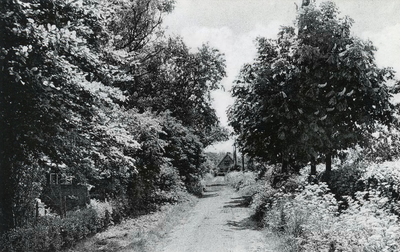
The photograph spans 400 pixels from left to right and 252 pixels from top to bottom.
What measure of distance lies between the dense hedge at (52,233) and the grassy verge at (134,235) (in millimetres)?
390

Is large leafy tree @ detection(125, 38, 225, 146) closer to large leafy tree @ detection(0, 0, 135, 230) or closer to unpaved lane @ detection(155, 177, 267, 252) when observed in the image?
unpaved lane @ detection(155, 177, 267, 252)

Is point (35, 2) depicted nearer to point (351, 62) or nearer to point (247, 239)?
point (247, 239)

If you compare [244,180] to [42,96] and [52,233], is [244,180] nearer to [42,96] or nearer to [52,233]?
[52,233]

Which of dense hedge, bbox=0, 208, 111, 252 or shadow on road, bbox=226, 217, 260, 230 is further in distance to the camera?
shadow on road, bbox=226, 217, 260, 230

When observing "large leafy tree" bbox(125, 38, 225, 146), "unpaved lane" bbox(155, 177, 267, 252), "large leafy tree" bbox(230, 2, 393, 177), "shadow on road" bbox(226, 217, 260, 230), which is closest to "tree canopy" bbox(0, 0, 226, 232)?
"unpaved lane" bbox(155, 177, 267, 252)

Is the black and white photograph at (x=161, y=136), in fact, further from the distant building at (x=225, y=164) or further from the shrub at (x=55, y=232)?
the distant building at (x=225, y=164)

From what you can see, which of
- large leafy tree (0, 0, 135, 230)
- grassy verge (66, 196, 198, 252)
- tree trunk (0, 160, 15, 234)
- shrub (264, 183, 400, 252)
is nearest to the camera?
shrub (264, 183, 400, 252)

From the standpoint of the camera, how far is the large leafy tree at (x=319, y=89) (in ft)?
53.0

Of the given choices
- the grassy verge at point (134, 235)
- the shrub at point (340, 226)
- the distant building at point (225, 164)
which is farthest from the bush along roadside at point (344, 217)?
the distant building at point (225, 164)

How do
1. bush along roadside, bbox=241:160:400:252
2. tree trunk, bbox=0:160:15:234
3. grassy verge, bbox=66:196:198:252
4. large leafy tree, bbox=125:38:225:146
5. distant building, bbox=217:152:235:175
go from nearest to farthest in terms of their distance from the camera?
1. bush along roadside, bbox=241:160:400:252
2. tree trunk, bbox=0:160:15:234
3. grassy verge, bbox=66:196:198:252
4. large leafy tree, bbox=125:38:225:146
5. distant building, bbox=217:152:235:175

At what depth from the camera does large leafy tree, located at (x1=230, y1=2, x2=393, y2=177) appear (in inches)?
636

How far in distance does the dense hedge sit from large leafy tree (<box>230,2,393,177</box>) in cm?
873

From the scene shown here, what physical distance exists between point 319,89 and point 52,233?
479 inches

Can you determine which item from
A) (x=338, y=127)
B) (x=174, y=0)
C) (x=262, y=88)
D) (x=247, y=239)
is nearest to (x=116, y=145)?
(x=247, y=239)
